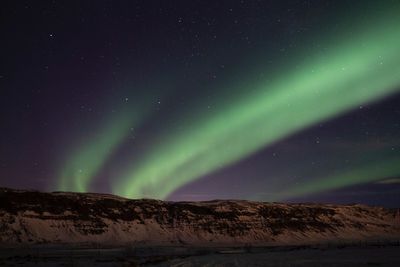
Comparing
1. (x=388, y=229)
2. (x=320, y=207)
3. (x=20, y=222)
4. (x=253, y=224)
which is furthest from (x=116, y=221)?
(x=388, y=229)

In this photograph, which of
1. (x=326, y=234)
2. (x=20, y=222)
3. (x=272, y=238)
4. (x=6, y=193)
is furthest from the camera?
(x=326, y=234)

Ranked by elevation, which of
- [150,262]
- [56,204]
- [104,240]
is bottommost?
[150,262]

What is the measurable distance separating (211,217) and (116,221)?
20536 mm

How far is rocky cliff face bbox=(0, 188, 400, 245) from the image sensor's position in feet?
240

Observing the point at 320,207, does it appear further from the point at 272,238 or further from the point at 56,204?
the point at 56,204

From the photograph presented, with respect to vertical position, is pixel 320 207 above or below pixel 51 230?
above

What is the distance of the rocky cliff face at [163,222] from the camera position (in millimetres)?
73050

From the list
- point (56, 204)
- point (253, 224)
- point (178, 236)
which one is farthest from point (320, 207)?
point (56, 204)

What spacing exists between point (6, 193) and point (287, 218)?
5681 cm

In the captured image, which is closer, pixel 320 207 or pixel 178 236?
pixel 178 236

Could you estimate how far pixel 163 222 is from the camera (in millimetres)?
87500

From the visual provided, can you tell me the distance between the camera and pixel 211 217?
310 feet

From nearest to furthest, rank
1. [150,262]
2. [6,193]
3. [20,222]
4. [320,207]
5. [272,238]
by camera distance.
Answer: [150,262], [20,222], [6,193], [272,238], [320,207]

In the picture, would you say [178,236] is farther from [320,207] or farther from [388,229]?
[388,229]
